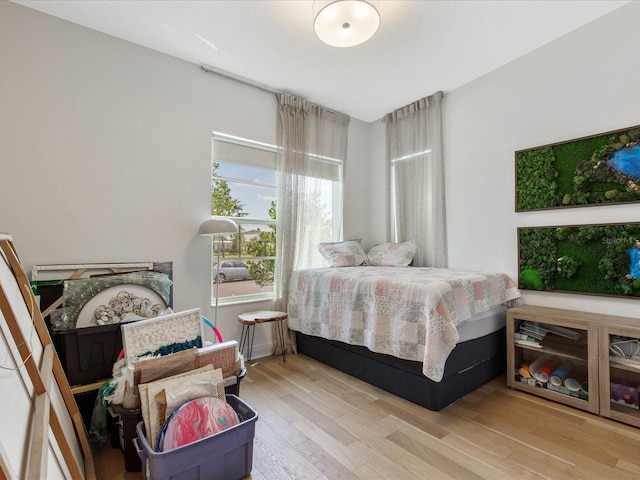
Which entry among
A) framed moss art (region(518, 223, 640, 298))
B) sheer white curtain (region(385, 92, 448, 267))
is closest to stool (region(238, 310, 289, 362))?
sheer white curtain (region(385, 92, 448, 267))

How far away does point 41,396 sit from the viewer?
1.09m

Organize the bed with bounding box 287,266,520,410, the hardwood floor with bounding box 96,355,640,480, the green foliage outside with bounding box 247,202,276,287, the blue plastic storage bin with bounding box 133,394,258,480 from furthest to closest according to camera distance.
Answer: the green foliage outside with bounding box 247,202,276,287 < the bed with bounding box 287,266,520,410 < the hardwood floor with bounding box 96,355,640,480 < the blue plastic storage bin with bounding box 133,394,258,480

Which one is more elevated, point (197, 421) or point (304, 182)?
point (304, 182)

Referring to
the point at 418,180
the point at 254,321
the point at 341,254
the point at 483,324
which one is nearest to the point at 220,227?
the point at 254,321

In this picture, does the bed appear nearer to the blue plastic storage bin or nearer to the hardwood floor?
the hardwood floor

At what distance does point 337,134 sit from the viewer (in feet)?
12.6

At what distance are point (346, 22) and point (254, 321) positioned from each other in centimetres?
229

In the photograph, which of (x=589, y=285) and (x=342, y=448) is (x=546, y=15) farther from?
(x=342, y=448)

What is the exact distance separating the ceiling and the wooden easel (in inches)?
70.9

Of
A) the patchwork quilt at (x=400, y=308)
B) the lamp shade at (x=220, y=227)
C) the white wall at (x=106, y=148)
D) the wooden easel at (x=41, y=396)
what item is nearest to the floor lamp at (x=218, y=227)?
the lamp shade at (x=220, y=227)

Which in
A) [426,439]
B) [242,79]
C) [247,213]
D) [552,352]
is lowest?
[426,439]

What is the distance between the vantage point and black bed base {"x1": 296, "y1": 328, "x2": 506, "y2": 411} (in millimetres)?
2098

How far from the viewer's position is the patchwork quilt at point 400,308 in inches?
77.7

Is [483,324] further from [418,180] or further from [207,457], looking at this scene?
[207,457]
